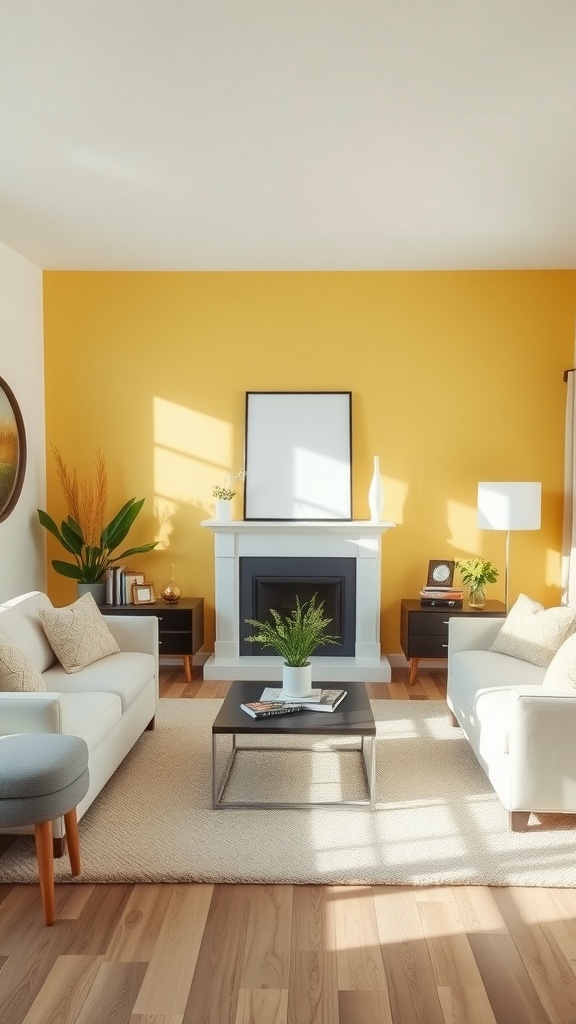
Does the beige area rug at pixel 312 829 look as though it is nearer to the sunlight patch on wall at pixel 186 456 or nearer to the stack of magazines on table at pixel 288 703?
the stack of magazines on table at pixel 288 703

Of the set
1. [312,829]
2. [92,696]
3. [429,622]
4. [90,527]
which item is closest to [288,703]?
[312,829]

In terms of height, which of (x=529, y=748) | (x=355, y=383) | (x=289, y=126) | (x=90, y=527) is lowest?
(x=529, y=748)

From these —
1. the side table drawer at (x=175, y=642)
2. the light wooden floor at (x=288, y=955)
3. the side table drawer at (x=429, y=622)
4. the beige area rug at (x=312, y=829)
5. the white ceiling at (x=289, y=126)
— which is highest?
the white ceiling at (x=289, y=126)

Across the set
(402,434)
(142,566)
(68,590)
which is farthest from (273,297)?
(68,590)

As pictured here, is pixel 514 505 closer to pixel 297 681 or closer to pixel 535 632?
pixel 535 632

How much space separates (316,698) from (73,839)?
1301 mm

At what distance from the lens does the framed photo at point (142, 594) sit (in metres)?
5.73

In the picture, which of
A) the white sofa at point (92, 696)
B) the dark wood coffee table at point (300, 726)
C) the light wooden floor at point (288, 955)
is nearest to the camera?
the light wooden floor at point (288, 955)

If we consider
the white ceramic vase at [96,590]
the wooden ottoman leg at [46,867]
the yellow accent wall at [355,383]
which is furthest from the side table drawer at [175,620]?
the wooden ottoman leg at [46,867]

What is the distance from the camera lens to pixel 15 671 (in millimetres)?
3266

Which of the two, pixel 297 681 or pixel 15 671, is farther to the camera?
pixel 297 681

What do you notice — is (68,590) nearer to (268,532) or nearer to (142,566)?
(142,566)

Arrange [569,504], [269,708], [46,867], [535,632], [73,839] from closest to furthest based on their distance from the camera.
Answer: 1. [46,867]
2. [73,839]
3. [269,708]
4. [535,632]
5. [569,504]

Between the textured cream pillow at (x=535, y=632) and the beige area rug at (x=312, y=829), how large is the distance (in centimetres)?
61
